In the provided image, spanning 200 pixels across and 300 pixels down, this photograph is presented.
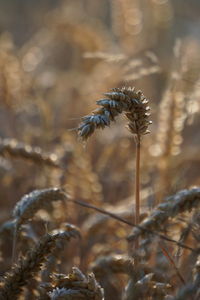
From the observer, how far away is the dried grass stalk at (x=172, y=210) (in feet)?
2.86

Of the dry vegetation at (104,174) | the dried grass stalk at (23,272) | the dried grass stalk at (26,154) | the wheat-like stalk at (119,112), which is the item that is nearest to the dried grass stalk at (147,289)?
the dry vegetation at (104,174)

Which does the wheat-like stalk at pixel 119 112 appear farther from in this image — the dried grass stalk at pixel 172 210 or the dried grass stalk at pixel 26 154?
the dried grass stalk at pixel 26 154

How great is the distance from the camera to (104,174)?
2244 mm

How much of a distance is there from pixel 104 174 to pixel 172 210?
1.37 meters

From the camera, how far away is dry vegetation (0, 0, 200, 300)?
91 cm

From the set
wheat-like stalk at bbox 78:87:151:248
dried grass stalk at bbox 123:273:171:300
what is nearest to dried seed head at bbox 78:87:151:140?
wheat-like stalk at bbox 78:87:151:248

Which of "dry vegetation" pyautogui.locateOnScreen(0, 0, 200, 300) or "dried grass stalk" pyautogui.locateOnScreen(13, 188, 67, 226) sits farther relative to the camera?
"dried grass stalk" pyautogui.locateOnScreen(13, 188, 67, 226)

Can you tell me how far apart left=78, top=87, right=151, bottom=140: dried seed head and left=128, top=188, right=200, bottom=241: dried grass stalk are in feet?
0.52

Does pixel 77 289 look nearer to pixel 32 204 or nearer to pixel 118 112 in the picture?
pixel 32 204

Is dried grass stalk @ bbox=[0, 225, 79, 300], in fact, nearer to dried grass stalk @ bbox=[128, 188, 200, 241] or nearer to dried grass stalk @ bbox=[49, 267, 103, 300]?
dried grass stalk @ bbox=[49, 267, 103, 300]

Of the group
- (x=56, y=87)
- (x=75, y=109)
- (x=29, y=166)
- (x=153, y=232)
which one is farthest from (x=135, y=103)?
(x=56, y=87)

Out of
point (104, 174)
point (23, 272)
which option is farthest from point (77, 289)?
point (104, 174)

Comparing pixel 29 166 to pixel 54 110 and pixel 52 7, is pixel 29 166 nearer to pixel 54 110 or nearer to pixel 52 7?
pixel 54 110

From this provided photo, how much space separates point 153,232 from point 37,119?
244cm
